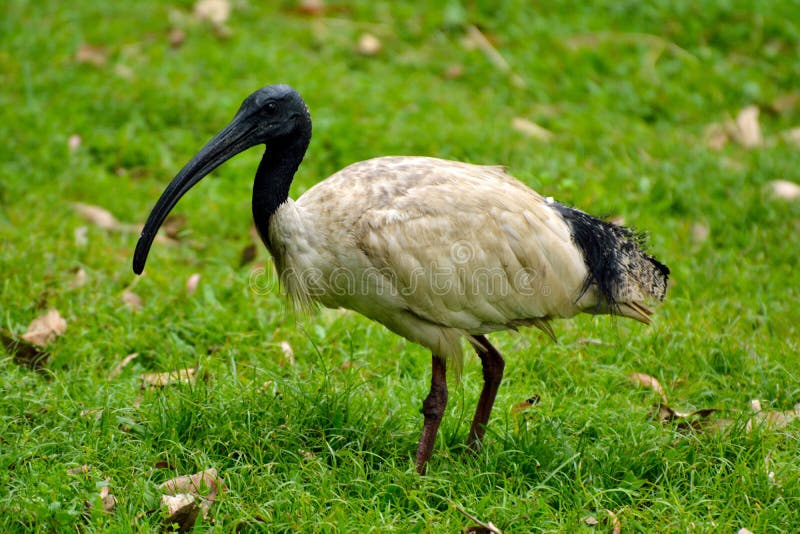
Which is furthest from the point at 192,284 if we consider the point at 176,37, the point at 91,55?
the point at 176,37

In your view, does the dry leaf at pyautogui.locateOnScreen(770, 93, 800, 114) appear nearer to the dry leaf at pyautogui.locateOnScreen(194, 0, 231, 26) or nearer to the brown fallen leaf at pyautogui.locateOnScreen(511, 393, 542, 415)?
the brown fallen leaf at pyautogui.locateOnScreen(511, 393, 542, 415)

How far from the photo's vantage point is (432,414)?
4.52 metres

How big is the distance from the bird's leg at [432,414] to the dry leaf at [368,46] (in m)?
5.00

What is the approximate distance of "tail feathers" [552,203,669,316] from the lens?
4621 mm

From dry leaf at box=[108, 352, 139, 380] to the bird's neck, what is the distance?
126 centimetres

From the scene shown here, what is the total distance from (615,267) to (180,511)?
2.30 metres

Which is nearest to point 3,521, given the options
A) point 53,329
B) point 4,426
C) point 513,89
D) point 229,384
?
A: point 4,426

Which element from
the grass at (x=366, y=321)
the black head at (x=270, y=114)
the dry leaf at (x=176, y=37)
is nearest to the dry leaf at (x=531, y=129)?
the grass at (x=366, y=321)

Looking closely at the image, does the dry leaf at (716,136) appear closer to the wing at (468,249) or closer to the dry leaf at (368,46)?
the dry leaf at (368,46)

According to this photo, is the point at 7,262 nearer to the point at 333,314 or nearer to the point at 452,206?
the point at 333,314

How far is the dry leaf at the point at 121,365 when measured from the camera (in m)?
5.09

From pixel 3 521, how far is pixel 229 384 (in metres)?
1.34

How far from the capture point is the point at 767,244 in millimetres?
6605

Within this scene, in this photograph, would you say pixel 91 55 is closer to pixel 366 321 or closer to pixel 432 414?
pixel 366 321
